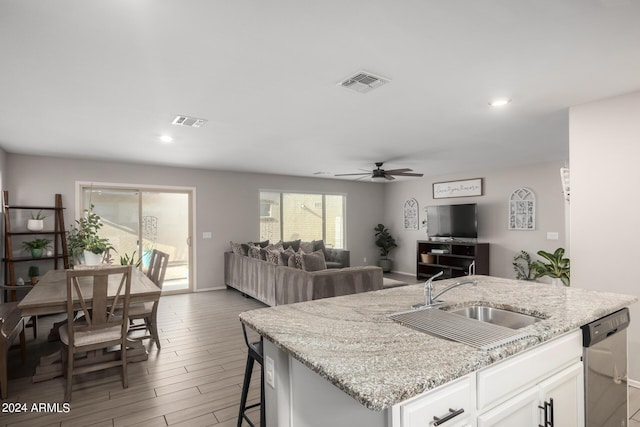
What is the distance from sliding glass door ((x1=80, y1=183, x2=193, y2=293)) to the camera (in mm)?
5883

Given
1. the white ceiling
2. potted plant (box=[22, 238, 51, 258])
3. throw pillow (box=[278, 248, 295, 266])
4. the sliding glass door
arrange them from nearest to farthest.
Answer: the white ceiling
throw pillow (box=[278, 248, 295, 266])
potted plant (box=[22, 238, 51, 258])
the sliding glass door

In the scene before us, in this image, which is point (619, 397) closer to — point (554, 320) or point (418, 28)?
point (554, 320)

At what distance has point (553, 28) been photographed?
1.83 meters

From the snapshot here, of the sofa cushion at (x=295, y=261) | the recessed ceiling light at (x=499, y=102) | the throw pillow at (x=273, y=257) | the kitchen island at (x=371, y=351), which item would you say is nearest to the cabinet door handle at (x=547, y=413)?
the kitchen island at (x=371, y=351)

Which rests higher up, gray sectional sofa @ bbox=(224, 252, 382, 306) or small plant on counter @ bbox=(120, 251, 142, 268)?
small plant on counter @ bbox=(120, 251, 142, 268)

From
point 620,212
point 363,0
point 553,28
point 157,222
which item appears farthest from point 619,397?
point 157,222

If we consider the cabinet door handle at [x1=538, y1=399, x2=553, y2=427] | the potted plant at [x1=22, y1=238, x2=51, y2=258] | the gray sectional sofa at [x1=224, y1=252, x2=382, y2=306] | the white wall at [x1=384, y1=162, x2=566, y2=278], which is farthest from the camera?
the white wall at [x1=384, y1=162, x2=566, y2=278]

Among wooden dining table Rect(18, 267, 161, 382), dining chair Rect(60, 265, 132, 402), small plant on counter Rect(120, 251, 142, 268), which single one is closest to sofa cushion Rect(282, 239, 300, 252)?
small plant on counter Rect(120, 251, 142, 268)

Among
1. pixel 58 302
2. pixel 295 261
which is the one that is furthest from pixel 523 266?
pixel 58 302

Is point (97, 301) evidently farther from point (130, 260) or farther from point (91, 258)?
point (130, 260)

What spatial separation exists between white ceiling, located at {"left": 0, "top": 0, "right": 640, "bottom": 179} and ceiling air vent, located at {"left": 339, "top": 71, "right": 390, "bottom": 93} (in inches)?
3.1

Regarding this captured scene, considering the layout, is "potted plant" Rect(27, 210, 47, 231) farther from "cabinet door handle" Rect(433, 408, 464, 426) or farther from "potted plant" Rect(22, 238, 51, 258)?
"cabinet door handle" Rect(433, 408, 464, 426)

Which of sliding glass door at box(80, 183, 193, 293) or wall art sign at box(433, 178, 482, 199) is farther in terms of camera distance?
wall art sign at box(433, 178, 482, 199)

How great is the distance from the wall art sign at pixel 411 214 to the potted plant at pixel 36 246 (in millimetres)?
7435
